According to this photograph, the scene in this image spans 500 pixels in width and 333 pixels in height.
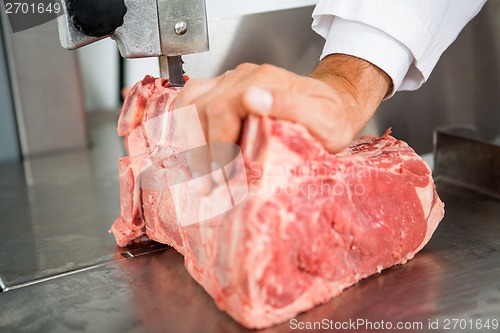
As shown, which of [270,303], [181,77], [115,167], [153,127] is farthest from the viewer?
[115,167]

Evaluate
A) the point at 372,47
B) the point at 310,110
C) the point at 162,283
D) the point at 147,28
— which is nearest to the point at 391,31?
the point at 372,47

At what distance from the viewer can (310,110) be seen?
1036 mm

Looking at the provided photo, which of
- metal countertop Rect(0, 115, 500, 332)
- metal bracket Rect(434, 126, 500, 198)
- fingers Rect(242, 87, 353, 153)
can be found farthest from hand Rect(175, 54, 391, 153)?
Result: metal bracket Rect(434, 126, 500, 198)

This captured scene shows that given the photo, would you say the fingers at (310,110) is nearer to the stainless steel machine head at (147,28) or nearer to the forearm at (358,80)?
the forearm at (358,80)

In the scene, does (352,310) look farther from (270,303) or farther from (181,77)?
(181,77)

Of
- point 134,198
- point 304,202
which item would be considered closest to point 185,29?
point 134,198

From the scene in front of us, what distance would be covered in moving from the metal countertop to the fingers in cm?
28

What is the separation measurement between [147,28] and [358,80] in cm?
44

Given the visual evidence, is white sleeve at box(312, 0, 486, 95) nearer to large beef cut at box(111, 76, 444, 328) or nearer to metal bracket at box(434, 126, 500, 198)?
large beef cut at box(111, 76, 444, 328)

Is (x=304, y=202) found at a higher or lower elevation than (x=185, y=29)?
lower

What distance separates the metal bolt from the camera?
4.36 feet

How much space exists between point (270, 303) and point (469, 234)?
1.86ft

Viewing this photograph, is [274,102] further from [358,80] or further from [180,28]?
[180,28]

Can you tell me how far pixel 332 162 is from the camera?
3.60 feet
